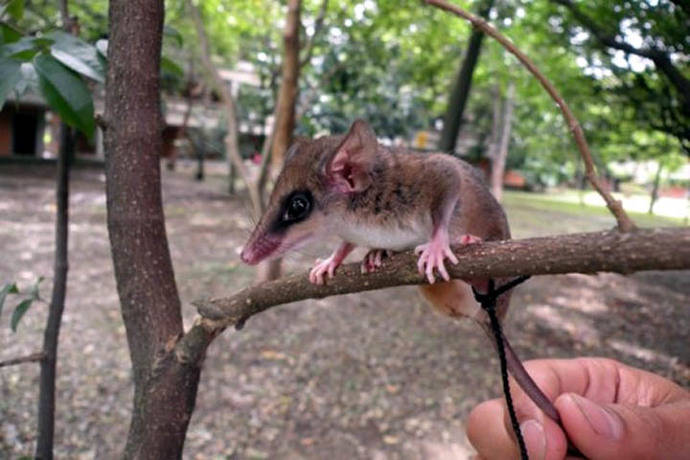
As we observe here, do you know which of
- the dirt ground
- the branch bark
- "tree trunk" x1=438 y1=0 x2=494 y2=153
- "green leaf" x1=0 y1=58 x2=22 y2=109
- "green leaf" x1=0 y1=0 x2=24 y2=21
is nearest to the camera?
the branch bark

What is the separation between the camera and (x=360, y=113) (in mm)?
12375

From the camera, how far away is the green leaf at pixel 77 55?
164 cm

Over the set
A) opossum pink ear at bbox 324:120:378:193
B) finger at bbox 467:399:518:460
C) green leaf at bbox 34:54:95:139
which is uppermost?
green leaf at bbox 34:54:95:139

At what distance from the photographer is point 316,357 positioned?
235 inches

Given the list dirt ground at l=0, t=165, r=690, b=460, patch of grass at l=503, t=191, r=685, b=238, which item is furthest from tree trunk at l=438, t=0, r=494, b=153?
patch of grass at l=503, t=191, r=685, b=238

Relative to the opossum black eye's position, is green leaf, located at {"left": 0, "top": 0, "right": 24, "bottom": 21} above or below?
above

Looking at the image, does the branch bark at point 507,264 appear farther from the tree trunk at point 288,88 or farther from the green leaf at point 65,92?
the tree trunk at point 288,88

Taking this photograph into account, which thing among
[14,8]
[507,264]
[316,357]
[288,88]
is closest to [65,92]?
[14,8]

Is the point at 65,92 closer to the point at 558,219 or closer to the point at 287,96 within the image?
the point at 287,96

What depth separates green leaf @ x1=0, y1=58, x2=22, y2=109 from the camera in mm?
1462

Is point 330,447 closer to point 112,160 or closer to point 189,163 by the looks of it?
point 112,160

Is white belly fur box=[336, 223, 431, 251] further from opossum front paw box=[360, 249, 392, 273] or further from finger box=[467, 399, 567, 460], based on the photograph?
finger box=[467, 399, 567, 460]

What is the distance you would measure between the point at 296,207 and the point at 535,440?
896mm

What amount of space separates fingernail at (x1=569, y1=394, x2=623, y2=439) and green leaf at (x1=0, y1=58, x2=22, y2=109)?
1631 mm
